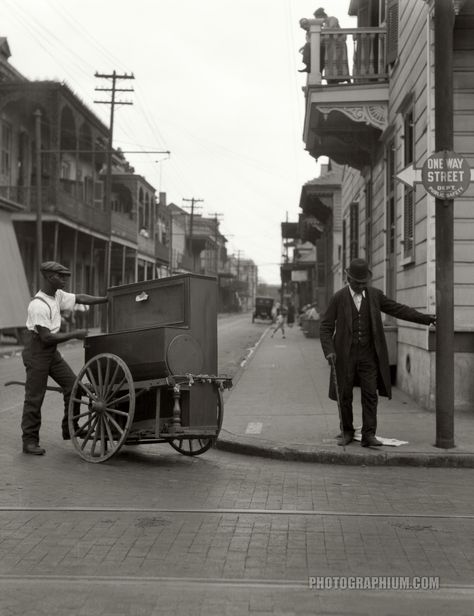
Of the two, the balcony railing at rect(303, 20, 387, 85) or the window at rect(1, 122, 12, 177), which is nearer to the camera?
the balcony railing at rect(303, 20, 387, 85)

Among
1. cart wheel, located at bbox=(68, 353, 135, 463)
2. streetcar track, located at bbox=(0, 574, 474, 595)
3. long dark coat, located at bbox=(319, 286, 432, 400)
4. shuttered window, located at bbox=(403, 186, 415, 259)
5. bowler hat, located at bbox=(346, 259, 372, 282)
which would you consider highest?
shuttered window, located at bbox=(403, 186, 415, 259)

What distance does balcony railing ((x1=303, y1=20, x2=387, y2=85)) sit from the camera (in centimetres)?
1376

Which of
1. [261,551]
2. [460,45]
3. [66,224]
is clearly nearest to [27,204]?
[66,224]

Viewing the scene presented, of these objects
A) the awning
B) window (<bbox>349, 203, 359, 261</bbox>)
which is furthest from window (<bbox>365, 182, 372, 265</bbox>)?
the awning

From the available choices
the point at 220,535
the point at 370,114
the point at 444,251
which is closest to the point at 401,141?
the point at 370,114

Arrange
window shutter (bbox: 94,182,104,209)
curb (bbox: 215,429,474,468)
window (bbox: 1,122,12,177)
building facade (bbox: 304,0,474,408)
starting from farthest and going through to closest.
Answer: window shutter (bbox: 94,182,104,209)
window (bbox: 1,122,12,177)
building facade (bbox: 304,0,474,408)
curb (bbox: 215,429,474,468)

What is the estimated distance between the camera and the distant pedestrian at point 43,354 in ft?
25.3

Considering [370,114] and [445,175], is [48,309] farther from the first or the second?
[370,114]

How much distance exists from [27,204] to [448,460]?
80.9ft

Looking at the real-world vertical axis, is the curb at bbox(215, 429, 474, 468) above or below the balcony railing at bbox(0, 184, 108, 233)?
below

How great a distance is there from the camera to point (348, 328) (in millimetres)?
8094

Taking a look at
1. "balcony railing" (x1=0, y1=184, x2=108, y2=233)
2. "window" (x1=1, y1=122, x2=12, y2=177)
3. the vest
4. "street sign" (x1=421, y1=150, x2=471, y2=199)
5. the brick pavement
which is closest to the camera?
the brick pavement

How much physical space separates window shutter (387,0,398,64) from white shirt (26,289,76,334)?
304 inches

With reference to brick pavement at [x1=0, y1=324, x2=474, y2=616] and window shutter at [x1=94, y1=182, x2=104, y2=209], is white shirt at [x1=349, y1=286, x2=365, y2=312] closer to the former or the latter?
brick pavement at [x1=0, y1=324, x2=474, y2=616]
